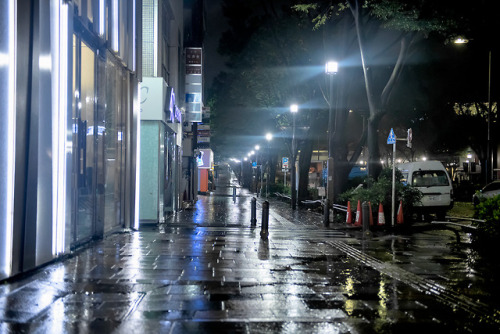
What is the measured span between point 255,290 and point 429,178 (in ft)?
54.1

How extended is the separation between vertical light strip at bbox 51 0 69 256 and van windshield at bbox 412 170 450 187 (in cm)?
1623

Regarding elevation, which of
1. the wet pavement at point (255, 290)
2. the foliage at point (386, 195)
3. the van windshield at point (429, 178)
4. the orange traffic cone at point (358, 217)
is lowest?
the wet pavement at point (255, 290)

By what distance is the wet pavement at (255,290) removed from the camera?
582 cm

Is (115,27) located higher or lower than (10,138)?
higher

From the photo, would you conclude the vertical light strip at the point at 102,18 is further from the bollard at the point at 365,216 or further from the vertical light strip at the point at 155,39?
the bollard at the point at 365,216

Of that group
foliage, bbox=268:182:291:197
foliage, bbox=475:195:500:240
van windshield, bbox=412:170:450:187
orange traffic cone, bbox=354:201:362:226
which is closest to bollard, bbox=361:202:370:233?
orange traffic cone, bbox=354:201:362:226

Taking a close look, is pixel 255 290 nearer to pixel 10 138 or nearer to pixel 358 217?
pixel 10 138

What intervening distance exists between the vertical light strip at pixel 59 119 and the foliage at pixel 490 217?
32.3 feet

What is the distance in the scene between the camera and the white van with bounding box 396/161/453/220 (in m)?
21.3

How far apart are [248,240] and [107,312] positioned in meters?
8.07

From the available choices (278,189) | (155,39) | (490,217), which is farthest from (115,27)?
(278,189)

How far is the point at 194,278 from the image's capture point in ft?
27.8

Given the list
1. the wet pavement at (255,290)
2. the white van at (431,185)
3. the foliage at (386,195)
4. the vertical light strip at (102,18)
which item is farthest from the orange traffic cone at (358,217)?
the vertical light strip at (102,18)

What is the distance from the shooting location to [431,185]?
21750 millimetres
